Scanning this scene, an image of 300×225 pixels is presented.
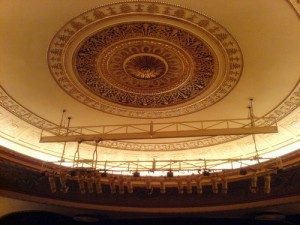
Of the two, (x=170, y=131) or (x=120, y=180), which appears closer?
(x=170, y=131)

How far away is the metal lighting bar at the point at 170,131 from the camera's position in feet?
29.9

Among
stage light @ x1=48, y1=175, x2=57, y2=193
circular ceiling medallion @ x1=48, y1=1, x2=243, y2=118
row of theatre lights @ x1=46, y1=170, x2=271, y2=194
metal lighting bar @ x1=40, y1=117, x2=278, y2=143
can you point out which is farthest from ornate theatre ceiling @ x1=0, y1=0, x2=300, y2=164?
stage light @ x1=48, y1=175, x2=57, y2=193

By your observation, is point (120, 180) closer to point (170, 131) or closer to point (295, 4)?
point (170, 131)

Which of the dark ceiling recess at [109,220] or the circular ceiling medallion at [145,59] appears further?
the dark ceiling recess at [109,220]

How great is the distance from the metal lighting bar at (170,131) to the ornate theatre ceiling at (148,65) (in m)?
0.33

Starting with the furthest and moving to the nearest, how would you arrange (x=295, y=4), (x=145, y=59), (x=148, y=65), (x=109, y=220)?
(x=109, y=220), (x=148, y=65), (x=145, y=59), (x=295, y=4)

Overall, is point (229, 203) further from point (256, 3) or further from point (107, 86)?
point (256, 3)

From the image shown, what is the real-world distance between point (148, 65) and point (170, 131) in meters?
1.92

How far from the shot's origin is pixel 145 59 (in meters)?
8.95

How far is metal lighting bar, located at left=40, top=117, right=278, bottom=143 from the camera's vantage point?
911 centimetres

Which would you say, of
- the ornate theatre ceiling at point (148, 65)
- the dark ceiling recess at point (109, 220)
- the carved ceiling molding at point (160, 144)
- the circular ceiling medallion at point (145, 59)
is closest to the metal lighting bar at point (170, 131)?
the ornate theatre ceiling at point (148, 65)

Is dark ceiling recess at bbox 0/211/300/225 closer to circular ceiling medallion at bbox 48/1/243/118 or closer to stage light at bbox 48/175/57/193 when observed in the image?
stage light at bbox 48/175/57/193

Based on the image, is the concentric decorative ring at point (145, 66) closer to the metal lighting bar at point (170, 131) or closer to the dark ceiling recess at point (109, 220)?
the metal lighting bar at point (170, 131)

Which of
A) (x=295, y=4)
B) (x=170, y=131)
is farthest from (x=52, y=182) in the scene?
(x=295, y=4)
